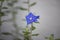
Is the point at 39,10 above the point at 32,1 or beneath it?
beneath

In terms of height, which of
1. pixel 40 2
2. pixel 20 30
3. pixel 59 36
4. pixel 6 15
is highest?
pixel 40 2

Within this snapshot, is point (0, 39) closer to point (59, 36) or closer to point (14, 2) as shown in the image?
point (14, 2)

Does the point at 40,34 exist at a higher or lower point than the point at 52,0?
lower

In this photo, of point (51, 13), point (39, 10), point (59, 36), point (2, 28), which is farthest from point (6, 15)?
point (59, 36)

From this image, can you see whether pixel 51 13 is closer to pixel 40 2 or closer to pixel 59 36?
pixel 40 2

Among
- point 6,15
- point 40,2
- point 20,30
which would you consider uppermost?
point 40,2

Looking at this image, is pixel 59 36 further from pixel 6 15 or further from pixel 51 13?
pixel 6 15

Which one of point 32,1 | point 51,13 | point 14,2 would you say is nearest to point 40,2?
point 32,1
